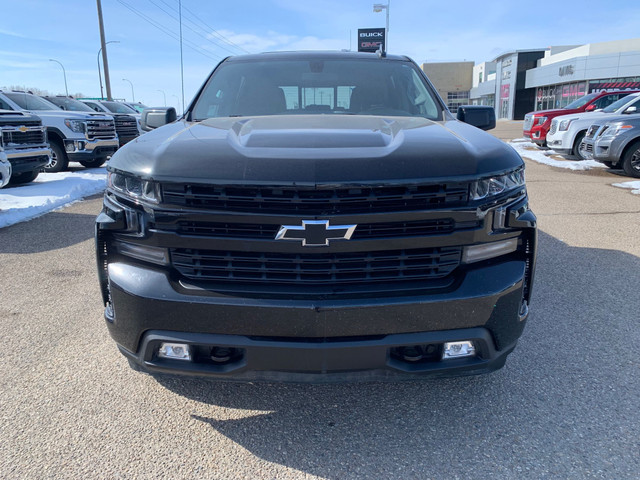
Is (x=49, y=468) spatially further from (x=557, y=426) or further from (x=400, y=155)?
(x=557, y=426)

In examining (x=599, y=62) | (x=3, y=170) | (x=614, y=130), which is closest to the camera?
(x=3, y=170)

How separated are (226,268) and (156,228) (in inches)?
13.1

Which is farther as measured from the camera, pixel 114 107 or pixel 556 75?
pixel 556 75

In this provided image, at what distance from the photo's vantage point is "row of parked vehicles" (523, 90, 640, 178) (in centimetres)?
1028

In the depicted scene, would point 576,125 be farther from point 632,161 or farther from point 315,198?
point 315,198

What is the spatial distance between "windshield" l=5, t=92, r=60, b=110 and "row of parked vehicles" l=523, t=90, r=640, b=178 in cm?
1324

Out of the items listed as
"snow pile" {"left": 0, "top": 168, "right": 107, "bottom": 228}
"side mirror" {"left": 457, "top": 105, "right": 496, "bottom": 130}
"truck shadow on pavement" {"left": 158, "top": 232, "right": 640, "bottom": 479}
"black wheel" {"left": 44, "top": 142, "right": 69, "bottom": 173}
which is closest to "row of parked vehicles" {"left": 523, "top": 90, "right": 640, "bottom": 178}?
"side mirror" {"left": 457, "top": 105, "right": 496, "bottom": 130}

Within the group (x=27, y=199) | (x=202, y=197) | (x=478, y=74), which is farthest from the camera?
(x=478, y=74)

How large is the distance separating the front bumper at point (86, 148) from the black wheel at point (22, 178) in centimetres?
171

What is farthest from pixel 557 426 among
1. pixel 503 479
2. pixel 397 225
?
pixel 397 225

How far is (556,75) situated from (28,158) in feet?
169

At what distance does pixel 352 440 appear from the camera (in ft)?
7.42

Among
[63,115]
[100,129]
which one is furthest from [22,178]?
[100,129]

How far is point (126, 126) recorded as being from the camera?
15117mm
